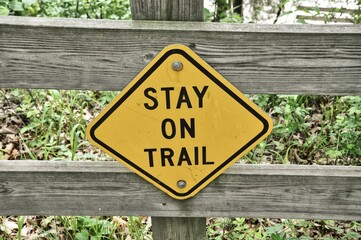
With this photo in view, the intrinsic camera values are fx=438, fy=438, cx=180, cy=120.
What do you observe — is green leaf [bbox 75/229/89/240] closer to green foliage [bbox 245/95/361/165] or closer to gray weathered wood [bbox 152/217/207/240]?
gray weathered wood [bbox 152/217/207/240]

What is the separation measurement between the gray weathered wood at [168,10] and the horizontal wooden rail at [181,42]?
0.02 m

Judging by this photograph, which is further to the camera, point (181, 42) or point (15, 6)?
point (15, 6)

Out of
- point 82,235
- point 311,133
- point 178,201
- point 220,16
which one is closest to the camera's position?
point 178,201

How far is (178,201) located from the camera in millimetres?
1643

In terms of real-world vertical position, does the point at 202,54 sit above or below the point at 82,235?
above

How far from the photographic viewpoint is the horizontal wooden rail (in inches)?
52.3

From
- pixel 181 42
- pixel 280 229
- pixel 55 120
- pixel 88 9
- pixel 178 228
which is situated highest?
pixel 88 9

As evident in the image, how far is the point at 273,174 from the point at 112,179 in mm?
583

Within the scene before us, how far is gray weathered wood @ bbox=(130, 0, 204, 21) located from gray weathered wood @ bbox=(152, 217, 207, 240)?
80cm

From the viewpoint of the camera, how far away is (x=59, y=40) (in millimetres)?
1343

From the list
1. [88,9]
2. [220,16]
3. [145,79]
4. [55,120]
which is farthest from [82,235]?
[220,16]

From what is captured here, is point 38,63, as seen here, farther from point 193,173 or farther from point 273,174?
point 273,174

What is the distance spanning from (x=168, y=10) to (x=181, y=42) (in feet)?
0.34

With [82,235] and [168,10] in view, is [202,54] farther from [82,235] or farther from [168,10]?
[82,235]
